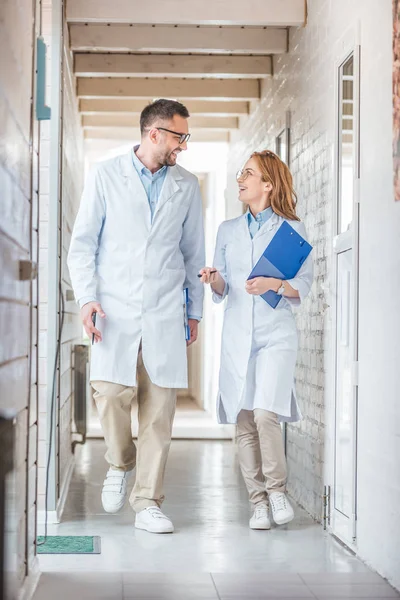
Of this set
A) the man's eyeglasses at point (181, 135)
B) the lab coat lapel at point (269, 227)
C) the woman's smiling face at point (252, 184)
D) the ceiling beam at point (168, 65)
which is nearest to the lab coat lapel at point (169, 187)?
the man's eyeglasses at point (181, 135)

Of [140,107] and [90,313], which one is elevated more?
[140,107]

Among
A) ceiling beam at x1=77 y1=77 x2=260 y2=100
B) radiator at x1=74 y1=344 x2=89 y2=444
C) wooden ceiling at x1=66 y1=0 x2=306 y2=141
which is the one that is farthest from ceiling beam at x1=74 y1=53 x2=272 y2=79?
radiator at x1=74 y1=344 x2=89 y2=444

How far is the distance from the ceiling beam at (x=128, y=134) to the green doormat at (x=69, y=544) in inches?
199

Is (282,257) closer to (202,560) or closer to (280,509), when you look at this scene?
(280,509)

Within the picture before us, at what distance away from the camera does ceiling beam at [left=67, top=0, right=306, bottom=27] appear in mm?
4508

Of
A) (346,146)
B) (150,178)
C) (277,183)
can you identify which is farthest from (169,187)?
(346,146)

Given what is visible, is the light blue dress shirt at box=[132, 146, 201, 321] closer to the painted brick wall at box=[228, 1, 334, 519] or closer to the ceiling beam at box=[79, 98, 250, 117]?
the painted brick wall at box=[228, 1, 334, 519]

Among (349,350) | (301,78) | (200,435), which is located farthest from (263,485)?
(200,435)

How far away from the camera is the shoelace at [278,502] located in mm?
3840

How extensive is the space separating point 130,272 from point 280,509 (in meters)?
1.15

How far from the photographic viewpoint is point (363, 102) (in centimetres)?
334

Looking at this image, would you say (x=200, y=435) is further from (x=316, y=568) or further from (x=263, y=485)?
(x=316, y=568)

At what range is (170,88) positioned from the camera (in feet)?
21.1

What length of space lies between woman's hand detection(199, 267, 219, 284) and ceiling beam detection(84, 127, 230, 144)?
443 cm
